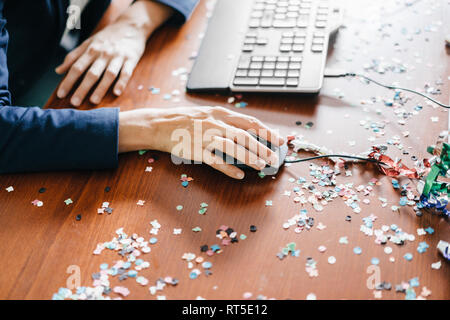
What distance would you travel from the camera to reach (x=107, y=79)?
1157mm

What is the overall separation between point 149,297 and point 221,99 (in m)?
0.53

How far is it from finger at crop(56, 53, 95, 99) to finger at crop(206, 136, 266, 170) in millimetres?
469

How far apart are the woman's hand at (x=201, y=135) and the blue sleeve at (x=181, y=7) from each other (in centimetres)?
42

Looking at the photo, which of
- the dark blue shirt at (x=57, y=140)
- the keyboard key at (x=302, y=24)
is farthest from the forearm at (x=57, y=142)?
the keyboard key at (x=302, y=24)

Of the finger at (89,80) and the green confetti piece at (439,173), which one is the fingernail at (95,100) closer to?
the finger at (89,80)

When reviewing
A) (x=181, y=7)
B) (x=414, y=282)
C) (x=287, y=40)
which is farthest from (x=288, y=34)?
(x=414, y=282)

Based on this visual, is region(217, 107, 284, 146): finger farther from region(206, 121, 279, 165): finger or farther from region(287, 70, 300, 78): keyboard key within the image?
region(287, 70, 300, 78): keyboard key

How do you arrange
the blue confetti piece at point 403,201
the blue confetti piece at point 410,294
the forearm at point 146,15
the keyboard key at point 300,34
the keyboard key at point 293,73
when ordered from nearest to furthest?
the blue confetti piece at point 410,294
the blue confetti piece at point 403,201
the keyboard key at point 293,73
the keyboard key at point 300,34
the forearm at point 146,15

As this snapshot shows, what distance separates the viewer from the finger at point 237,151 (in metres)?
0.90

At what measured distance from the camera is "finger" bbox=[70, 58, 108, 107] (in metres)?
1.13

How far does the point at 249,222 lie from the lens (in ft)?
2.74

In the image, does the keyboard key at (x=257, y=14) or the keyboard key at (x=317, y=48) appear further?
the keyboard key at (x=257, y=14)

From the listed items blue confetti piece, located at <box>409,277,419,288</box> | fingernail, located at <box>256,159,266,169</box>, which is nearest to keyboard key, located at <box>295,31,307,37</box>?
fingernail, located at <box>256,159,266,169</box>

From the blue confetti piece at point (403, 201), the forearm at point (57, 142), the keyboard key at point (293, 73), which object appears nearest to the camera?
the blue confetti piece at point (403, 201)
